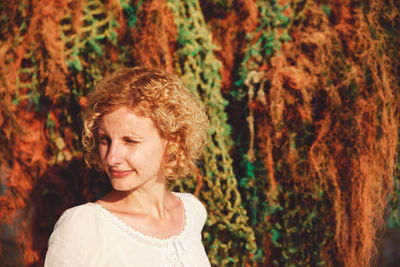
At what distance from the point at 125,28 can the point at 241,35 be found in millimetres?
585

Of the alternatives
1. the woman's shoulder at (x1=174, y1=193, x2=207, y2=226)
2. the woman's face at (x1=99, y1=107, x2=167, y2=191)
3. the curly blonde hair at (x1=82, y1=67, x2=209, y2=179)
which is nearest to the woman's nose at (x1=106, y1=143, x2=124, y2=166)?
the woman's face at (x1=99, y1=107, x2=167, y2=191)

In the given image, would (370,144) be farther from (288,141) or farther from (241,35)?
(241,35)

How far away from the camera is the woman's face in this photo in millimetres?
1305

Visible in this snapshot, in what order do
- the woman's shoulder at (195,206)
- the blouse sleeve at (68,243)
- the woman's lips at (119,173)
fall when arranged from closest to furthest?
1. the blouse sleeve at (68,243)
2. the woman's lips at (119,173)
3. the woman's shoulder at (195,206)

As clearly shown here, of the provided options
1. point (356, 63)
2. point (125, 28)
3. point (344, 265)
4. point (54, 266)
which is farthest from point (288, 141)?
point (54, 266)

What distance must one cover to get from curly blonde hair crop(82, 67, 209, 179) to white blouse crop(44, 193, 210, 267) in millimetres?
267

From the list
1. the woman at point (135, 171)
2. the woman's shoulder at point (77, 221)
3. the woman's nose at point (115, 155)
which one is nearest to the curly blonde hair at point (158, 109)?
the woman at point (135, 171)

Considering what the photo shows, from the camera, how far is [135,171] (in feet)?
4.41

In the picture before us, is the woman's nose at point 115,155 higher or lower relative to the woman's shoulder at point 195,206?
higher

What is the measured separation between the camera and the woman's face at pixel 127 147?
1.30 m

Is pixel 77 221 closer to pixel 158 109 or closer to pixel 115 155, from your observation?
pixel 115 155

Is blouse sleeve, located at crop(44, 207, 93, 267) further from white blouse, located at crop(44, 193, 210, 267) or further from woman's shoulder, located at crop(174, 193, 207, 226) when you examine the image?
woman's shoulder, located at crop(174, 193, 207, 226)

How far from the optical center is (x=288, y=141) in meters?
1.77

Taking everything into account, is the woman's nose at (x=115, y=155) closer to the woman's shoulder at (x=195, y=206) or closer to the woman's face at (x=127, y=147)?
the woman's face at (x=127, y=147)
